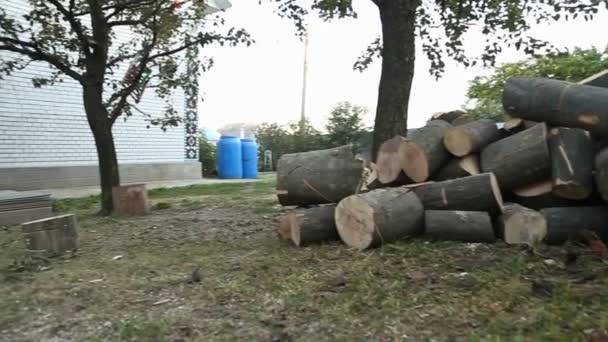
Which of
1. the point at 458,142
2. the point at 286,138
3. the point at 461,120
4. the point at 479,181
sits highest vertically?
the point at 286,138

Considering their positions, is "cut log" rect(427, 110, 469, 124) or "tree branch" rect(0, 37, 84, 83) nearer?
"cut log" rect(427, 110, 469, 124)

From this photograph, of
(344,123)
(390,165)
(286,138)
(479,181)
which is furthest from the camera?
(286,138)

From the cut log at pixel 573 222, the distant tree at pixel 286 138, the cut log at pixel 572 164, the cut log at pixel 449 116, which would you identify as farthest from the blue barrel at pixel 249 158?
the cut log at pixel 573 222

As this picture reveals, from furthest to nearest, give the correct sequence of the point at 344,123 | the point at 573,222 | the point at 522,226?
the point at 344,123, the point at 522,226, the point at 573,222

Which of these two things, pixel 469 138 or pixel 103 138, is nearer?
pixel 469 138

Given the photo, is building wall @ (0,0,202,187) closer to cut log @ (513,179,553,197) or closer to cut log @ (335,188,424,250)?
cut log @ (335,188,424,250)

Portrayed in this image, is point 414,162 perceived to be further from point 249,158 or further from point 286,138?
point 286,138

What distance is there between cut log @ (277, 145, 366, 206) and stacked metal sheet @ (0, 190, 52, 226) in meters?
3.88

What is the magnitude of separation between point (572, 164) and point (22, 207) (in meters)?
6.45

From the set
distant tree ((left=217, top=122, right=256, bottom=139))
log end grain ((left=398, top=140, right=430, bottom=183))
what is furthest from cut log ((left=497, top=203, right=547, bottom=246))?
distant tree ((left=217, top=122, right=256, bottom=139))

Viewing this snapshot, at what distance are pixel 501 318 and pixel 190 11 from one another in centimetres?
722

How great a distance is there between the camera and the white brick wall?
10.4 m

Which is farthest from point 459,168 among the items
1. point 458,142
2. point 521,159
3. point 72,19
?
point 72,19

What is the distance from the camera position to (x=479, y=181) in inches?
164
